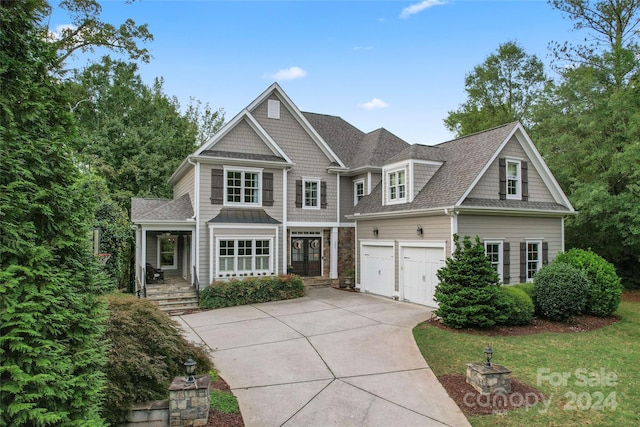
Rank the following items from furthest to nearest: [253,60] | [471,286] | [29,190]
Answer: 1. [253,60]
2. [471,286]
3. [29,190]

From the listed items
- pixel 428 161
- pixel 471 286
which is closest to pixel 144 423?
pixel 471 286

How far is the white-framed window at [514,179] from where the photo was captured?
14320 millimetres

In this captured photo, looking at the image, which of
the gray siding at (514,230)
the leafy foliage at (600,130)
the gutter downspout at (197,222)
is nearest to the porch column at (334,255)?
the gutter downspout at (197,222)

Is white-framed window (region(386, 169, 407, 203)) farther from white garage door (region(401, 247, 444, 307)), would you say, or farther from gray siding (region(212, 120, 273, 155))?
gray siding (region(212, 120, 273, 155))

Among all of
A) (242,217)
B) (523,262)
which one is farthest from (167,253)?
(523,262)

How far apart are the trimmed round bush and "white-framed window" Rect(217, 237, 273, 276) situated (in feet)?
29.4

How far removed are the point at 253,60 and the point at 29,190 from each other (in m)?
14.3

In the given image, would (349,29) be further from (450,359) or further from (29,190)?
(29,190)

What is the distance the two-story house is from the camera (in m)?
13.6

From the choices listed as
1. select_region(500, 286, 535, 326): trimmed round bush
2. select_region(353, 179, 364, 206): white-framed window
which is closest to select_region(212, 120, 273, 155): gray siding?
select_region(353, 179, 364, 206): white-framed window

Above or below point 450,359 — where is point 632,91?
above

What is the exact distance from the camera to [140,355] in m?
5.55

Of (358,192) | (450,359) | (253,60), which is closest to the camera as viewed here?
(450,359)

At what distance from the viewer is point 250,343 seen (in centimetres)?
910
